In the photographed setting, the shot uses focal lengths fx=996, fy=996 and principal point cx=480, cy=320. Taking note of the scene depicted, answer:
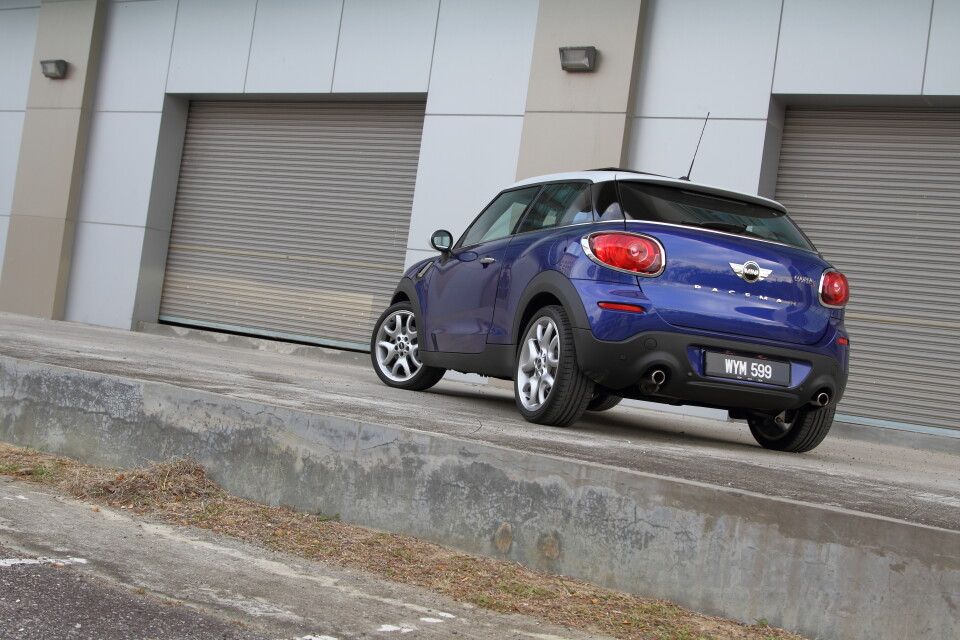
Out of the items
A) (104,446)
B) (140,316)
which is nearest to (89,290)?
(140,316)

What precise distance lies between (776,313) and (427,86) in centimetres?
832

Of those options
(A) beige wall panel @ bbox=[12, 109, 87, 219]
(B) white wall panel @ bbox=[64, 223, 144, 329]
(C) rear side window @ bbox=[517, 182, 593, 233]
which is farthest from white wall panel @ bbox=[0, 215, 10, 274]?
(C) rear side window @ bbox=[517, 182, 593, 233]

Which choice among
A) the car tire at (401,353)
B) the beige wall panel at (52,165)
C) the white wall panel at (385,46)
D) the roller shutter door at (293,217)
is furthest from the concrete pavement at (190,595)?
the beige wall panel at (52,165)

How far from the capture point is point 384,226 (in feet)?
43.6

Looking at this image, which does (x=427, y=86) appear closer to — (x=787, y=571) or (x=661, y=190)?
(x=661, y=190)

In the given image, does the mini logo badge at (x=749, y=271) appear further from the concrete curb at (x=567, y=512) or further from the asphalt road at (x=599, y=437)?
the concrete curb at (x=567, y=512)

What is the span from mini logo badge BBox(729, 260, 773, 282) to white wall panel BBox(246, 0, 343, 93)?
30.9 feet

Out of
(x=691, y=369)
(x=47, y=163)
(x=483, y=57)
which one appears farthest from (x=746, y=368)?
(x=47, y=163)

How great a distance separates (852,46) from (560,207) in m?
5.67

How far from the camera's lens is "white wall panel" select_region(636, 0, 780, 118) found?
10.6 metres

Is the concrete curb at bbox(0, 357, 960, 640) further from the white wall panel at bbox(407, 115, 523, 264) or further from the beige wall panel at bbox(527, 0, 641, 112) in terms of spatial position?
the beige wall panel at bbox(527, 0, 641, 112)

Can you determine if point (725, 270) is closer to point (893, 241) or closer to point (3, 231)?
point (893, 241)

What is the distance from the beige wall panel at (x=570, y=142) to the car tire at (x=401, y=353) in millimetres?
4057

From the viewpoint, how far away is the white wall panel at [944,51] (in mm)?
9656
